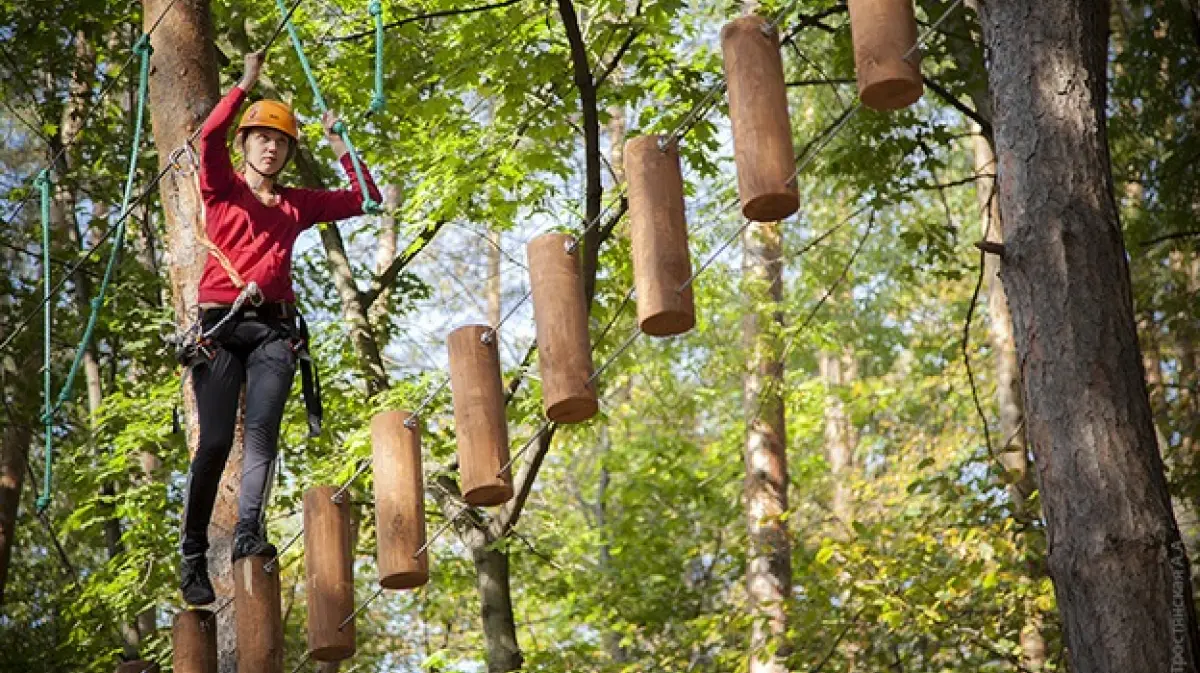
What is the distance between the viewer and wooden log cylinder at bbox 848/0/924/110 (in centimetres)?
347

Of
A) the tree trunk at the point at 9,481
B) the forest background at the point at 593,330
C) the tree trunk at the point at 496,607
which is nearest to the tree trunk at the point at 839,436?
the forest background at the point at 593,330

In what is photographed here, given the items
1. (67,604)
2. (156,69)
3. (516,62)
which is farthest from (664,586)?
(156,69)

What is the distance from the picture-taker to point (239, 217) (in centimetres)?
483

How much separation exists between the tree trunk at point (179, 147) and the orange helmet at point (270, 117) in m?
0.32

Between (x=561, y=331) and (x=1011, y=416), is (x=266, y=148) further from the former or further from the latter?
(x=1011, y=416)

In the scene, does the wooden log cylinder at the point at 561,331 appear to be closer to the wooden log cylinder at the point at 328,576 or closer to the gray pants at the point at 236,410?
the wooden log cylinder at the point at 328,576

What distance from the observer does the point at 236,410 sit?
4.93 m

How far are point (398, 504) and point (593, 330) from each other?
573 centimetres

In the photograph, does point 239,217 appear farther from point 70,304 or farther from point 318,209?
point 70,304

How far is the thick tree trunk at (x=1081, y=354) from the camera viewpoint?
167 inches

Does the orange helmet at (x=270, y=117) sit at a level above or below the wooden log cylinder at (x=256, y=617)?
above

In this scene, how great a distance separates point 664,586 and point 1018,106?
29.7ft

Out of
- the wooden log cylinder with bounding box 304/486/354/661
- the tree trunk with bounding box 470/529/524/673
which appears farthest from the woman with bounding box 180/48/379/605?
the tree trunk with bounding box 470/529/524/673

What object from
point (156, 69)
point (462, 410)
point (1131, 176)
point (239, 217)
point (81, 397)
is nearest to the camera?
point (462, 410)
